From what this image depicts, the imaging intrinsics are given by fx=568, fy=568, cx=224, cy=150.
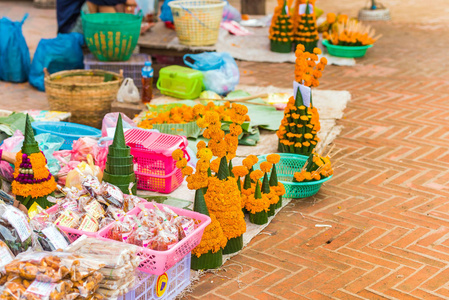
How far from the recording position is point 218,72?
21.1ft

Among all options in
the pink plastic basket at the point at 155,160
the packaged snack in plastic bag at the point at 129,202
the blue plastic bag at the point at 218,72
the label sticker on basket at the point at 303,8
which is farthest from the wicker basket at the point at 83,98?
the label sticker on basket at the point at 303,8

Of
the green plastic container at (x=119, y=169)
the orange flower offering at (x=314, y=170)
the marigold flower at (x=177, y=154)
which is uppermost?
the marigold flower at (x=177, y=154)

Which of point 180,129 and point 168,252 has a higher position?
point 168,252

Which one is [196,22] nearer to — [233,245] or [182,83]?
[182,83]

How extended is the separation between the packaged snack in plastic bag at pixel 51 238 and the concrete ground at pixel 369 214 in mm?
841

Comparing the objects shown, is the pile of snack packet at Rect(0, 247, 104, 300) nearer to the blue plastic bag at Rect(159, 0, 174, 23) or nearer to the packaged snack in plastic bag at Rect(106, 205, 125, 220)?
the packaged snack in plastic bag at Rect(106, 205, 125, 220)

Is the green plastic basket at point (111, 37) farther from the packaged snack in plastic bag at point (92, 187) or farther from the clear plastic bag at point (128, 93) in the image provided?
the packaged snack in plastic bag at point (92, 187)

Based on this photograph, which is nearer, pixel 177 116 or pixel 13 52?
pixel 177 116

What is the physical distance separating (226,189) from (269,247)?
569mm

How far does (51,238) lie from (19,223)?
0.56 ft

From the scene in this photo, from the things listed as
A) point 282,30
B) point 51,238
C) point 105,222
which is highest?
point 282,30

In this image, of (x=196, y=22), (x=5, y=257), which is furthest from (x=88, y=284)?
(x=196, y=22)

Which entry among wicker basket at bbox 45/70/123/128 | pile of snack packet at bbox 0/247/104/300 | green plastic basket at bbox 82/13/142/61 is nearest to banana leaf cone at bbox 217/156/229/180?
pile of snack packet at bbox 0/247/104/300

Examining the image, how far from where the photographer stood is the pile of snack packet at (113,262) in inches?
102
